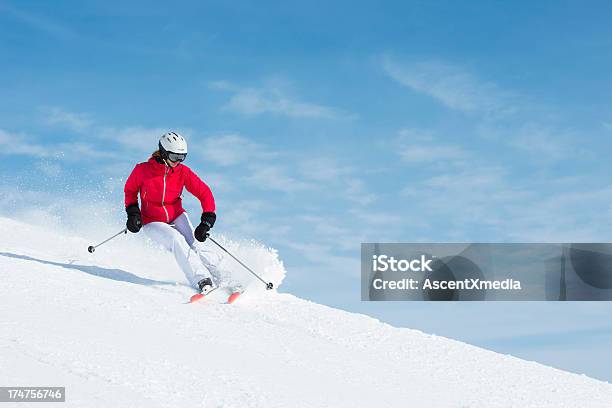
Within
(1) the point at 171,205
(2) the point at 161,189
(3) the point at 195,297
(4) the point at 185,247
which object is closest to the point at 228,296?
(3) the point at 195,297

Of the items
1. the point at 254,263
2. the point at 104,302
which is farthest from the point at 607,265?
the point at 104,302

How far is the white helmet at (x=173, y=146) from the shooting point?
8.60 meters

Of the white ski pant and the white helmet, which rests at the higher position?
the white helmet

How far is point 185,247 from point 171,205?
2.50 feet

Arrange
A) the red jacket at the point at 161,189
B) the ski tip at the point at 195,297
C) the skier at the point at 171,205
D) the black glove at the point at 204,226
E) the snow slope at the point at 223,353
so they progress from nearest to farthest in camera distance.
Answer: the snow slope at the point at 223,353 → the ski tip at the point at 195,297 → the skier at the point at 171,205 → the black glove at the point at 204,226 → the red jacket at the point at 161,189

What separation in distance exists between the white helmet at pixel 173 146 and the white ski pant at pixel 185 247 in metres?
0.84

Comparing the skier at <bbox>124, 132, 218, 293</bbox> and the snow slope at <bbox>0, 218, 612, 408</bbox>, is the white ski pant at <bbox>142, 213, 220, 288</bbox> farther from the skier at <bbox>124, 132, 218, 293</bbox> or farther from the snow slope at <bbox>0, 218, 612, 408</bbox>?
the snow slope at <bbox>0, 218, 612, 408</bbox>

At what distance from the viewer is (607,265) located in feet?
41.8

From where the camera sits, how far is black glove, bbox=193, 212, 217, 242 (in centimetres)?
870

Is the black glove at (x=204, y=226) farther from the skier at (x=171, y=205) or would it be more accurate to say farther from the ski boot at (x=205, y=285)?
the ski boot at (x=205, y=285)

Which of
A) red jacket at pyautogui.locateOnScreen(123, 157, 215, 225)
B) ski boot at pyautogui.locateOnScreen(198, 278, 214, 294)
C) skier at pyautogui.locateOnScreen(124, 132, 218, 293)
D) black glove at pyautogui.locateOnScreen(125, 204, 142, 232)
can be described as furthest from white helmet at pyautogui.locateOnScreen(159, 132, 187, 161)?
ski boot at pyautogui.locateOnScreen(198, 278, 214, 294)

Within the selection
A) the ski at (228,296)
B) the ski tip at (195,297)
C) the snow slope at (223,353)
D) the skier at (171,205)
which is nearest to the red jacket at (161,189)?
the skier at (171,205)

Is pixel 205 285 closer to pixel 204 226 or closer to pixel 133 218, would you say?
pixel 204 226

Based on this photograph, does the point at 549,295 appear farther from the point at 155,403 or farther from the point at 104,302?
the point at 155,403
